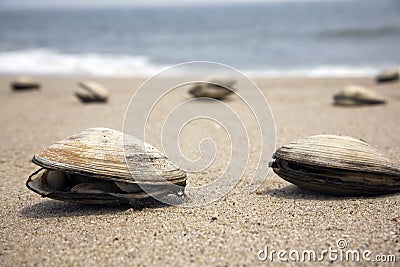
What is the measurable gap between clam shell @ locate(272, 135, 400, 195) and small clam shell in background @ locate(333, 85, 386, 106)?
488 cm

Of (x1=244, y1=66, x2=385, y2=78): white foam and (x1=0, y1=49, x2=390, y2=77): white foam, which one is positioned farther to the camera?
(x1=0, y1=49, x2=390, y2=77): white foam

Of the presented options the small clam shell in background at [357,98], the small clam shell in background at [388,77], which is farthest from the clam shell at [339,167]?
the small clam shell in background at [388,77]

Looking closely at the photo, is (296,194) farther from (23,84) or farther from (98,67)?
(98,67)

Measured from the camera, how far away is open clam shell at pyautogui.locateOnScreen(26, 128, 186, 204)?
293 cm

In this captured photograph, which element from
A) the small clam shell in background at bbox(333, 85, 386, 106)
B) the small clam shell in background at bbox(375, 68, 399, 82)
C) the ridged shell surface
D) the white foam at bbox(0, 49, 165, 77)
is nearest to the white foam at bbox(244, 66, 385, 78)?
the small clam shell in background at bbox(375, 68, 399, 82)

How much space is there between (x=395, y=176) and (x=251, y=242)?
142cm

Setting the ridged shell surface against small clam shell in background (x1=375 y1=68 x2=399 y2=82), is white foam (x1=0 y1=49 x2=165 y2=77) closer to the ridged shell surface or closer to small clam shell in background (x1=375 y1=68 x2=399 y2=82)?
small clam shell in background (x1=375 y1=68 x2=399 y2=82)

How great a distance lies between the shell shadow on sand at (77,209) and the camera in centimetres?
315

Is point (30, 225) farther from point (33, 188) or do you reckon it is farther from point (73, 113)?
point (73, 113)

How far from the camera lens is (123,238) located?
271 cm

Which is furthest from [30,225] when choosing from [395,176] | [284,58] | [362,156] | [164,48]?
[164,48]

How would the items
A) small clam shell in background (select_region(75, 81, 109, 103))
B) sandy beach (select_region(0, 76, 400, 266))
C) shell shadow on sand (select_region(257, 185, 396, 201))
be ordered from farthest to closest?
1. small clam shell in background (select_region(75, 81, 109, 103))
2. shell shadow on sand (select_region(257, 185, 396, 201))
3. sandy beach (select_region(0, 76, 400, 266))

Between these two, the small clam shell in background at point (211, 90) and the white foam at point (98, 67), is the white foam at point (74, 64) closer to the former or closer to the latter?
the white foam at point (98, 67)

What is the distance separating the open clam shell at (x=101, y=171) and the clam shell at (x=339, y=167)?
0.94 meters
